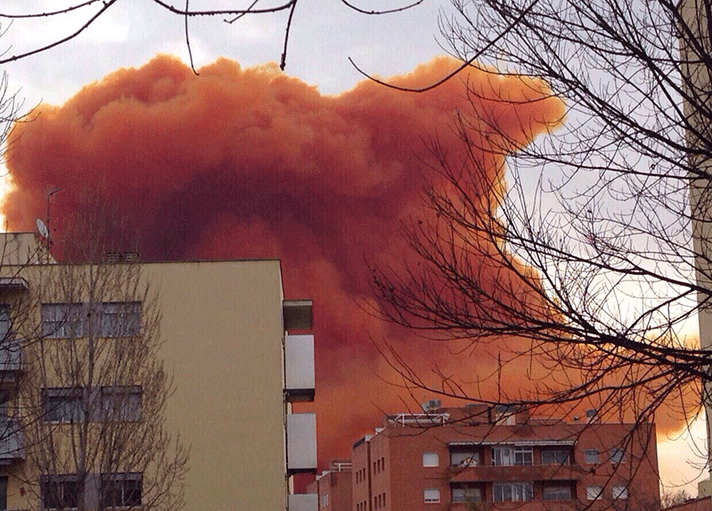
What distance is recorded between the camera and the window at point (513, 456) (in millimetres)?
81625

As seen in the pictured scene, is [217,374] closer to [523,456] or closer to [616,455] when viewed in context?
[616,455]

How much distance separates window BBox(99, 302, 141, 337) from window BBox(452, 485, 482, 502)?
176 feet

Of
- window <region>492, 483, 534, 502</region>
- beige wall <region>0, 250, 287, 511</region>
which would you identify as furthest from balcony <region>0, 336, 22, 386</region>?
window <region>492, 483, 534, 502</region>

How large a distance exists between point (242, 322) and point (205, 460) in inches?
156

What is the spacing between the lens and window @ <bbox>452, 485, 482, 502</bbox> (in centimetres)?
7994

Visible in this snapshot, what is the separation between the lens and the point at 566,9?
7.68 m

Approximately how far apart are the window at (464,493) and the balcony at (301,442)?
48.4 m

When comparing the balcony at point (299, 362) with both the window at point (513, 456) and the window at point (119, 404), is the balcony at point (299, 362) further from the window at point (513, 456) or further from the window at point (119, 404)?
the window at point (513, 456)

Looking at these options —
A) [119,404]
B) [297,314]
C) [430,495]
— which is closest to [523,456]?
[430,495]

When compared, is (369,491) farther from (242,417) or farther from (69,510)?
(69,510)

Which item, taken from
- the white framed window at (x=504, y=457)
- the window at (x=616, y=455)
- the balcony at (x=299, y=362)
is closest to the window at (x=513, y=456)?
the white framed window at (x=504, y=457)

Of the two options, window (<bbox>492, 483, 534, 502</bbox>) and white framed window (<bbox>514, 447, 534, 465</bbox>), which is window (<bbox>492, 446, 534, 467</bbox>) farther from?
window (<bbox>492, 483, 534, 502</bbox>)

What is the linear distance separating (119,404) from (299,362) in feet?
29.3

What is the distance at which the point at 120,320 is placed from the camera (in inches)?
1083
